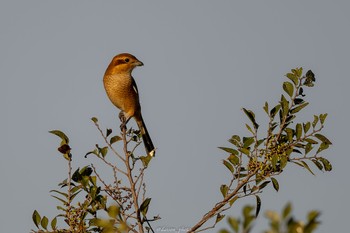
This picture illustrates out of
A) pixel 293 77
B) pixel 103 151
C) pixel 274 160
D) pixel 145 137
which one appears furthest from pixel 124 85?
pixel 274 160

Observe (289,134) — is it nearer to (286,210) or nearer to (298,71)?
→ (298,71)

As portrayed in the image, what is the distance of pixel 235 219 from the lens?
1761 mm

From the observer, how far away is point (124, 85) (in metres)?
7.95

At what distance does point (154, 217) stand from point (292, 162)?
3.54 feet

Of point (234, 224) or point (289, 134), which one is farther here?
point (289, 134)

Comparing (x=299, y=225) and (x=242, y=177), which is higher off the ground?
(x=242, y=177)

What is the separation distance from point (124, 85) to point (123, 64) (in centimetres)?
30

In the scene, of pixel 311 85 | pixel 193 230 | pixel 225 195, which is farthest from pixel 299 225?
pixel 311 85

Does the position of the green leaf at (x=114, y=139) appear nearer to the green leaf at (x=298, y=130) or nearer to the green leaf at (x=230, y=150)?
the green leaf at (x=230, y=150)

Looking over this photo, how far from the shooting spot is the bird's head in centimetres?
802

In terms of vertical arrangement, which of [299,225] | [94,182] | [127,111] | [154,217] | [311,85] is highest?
[127,111]

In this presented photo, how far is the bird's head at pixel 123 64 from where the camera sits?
26.3ft

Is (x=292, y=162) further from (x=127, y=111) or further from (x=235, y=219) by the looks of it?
(x=127, y=111)

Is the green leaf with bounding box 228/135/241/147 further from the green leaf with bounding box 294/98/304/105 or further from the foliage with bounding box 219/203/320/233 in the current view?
the foliage with bounding box 219/203/320/233
